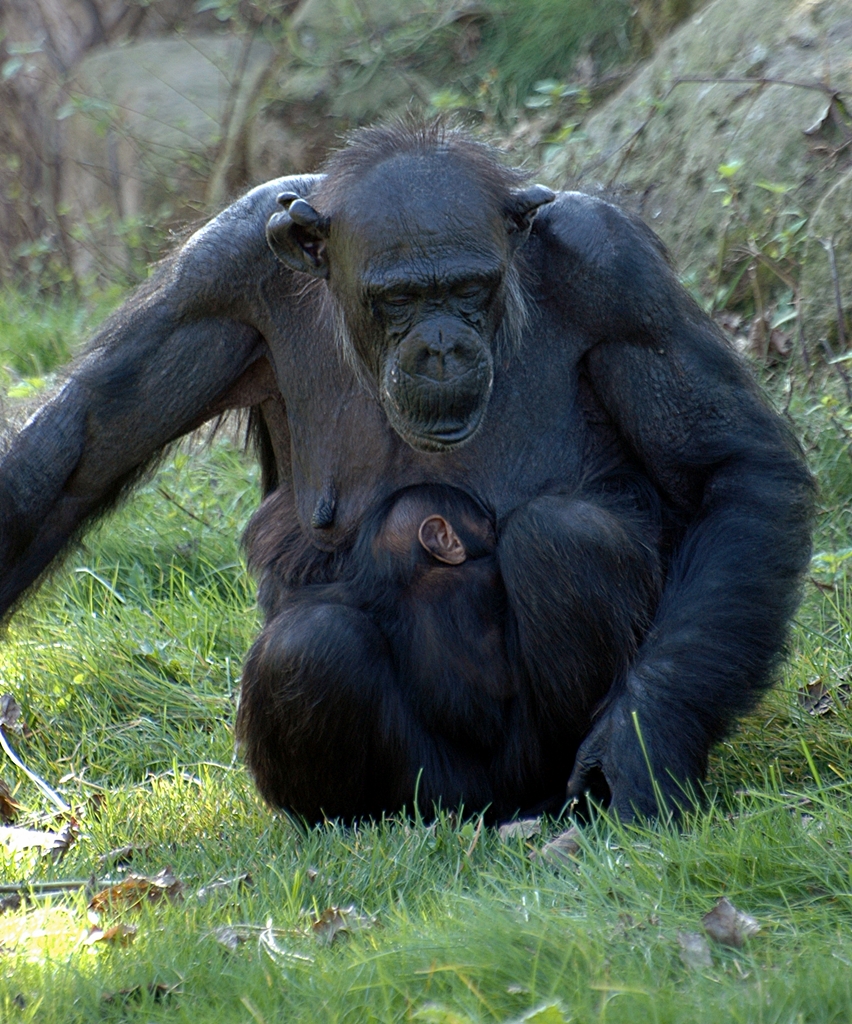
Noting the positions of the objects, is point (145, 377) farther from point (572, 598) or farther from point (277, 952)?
point (277, 952)

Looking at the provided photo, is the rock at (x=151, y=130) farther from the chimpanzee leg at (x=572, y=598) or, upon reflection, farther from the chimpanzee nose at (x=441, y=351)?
the chimpanzee leg at (x=572, y=598)

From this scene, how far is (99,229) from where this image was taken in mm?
11461

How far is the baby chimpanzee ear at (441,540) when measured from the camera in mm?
4020

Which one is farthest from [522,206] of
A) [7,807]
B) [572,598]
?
[7,807]

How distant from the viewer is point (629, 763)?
3.69 m

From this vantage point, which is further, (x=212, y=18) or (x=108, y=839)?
(x=212, y=18)

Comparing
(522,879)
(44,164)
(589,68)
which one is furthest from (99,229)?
(522,879)

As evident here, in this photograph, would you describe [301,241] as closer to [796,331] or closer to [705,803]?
[705,803]

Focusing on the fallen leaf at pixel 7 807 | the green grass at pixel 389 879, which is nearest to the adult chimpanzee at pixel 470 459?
the green grass at pixel 389 879

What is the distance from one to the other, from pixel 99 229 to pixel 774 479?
28.0 ft

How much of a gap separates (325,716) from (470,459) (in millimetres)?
853

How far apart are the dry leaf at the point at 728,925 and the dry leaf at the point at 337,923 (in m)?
0.73

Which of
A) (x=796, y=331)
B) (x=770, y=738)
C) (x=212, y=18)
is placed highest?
(x=212, y=18)

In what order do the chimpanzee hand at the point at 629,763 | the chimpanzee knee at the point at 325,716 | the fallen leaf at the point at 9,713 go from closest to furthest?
the chimpanzee hand at the point at 629,763, the chimpanzee knee at the point at 325,716, the fallen leaf at the point at 9,713
